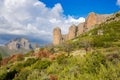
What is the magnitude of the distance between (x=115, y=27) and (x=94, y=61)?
12604cm

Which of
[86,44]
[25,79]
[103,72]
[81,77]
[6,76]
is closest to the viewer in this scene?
[103,72]

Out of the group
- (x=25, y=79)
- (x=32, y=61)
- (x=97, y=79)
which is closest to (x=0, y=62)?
(x=32, y=61)

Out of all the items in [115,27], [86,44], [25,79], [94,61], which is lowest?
[25,79]

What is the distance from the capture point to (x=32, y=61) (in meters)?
95.1

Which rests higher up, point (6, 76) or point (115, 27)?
point (115, 27)

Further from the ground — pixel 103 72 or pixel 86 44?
pixel 86 44

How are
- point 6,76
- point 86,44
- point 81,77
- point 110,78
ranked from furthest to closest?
point 86,44
point 6,76
point 81,77
point 110,78

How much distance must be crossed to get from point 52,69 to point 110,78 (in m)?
42.5

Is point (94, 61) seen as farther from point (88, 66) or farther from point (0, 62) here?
point (0, 62)

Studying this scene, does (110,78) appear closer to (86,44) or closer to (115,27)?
(86,44)

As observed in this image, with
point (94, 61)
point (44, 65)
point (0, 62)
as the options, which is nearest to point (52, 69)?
point (44, 65)

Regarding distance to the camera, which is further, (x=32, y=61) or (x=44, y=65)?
(x=32, y=61)

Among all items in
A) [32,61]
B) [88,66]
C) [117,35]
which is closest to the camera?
[88,66]

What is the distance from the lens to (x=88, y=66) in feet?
113
